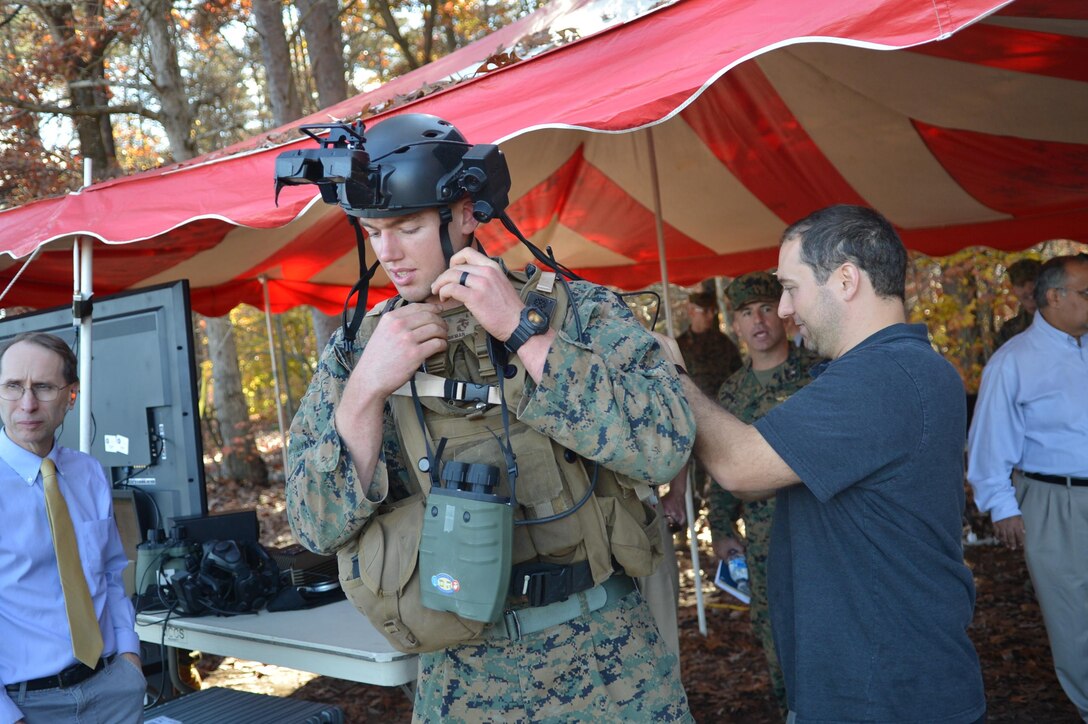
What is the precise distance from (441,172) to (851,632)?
1.17m

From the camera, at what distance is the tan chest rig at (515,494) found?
5.62ft

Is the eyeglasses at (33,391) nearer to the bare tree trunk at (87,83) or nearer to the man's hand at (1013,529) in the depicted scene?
the man's hand at (1013,529)

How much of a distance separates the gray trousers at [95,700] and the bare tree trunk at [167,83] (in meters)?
7.90

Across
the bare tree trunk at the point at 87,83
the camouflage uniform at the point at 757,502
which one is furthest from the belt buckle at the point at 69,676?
the bare tree trunk at the point at 87,83

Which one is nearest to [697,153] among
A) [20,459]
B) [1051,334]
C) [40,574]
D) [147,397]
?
[1051,334]

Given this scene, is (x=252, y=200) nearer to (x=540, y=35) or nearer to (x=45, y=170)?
(x=540, y=35)

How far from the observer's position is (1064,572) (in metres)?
3.67

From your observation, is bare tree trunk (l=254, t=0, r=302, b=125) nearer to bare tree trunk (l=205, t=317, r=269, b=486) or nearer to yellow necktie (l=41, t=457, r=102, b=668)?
bare tree trunk (l=205, t=317, r=269, b=486)

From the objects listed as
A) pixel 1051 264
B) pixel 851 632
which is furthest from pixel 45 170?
pixel 851 632

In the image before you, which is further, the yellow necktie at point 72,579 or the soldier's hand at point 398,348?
the yellow necktie at point 72,579

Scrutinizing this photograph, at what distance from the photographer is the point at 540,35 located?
2.96 meters

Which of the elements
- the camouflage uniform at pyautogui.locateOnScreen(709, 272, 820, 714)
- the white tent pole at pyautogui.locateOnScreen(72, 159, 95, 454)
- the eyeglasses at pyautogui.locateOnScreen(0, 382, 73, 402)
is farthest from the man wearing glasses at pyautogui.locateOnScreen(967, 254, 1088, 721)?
the white tent pole at pyautogui.locateOnScreen(72, 159, 95, 454)

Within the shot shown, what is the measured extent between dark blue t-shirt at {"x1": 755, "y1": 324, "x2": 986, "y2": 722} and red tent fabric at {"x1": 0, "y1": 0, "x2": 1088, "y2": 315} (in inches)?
27.8

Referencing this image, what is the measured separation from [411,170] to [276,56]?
6.91m
